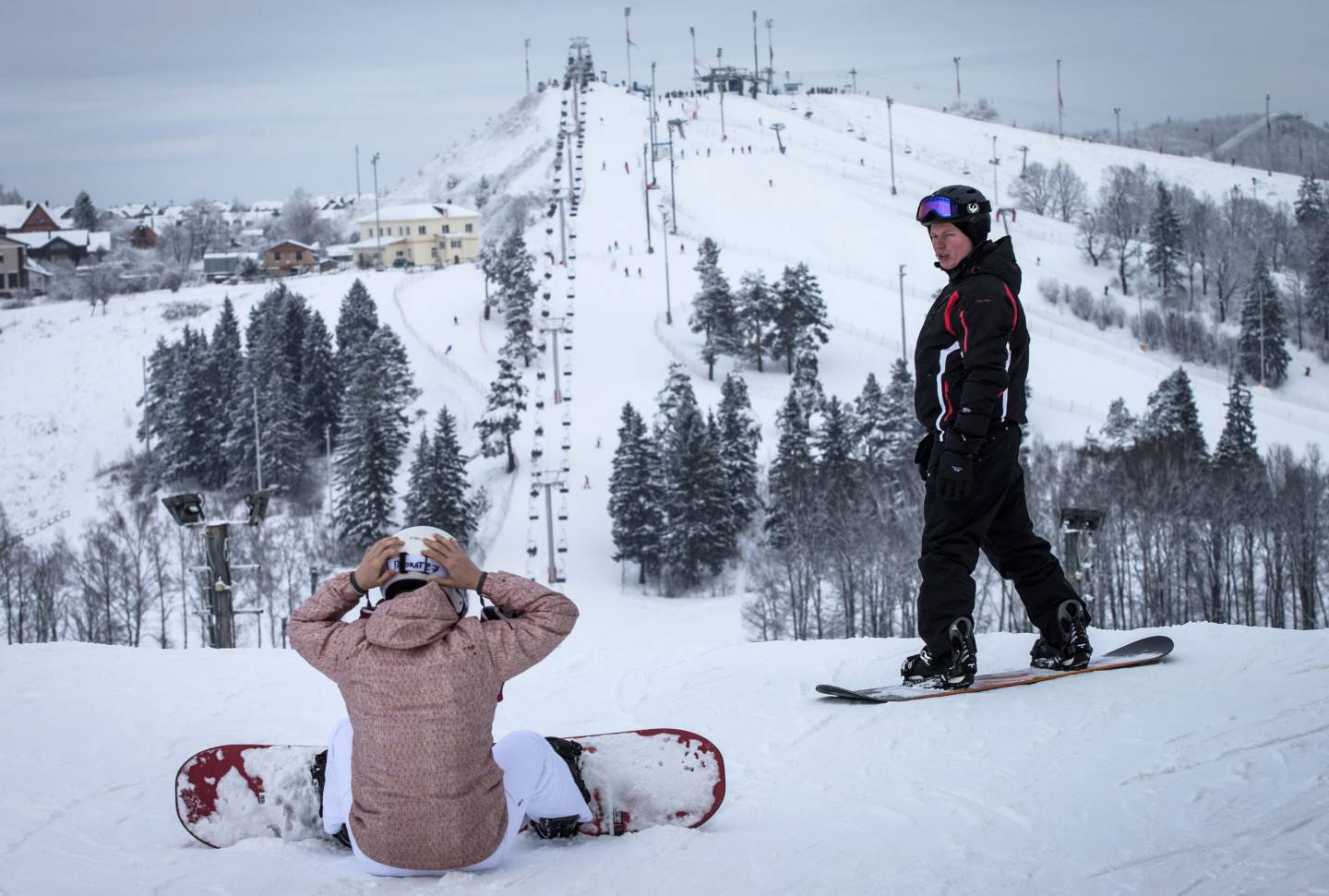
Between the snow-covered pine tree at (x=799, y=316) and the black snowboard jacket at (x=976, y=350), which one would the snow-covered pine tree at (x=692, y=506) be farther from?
the black snowboard jacket at (x=976, y=350)

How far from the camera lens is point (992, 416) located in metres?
4.89

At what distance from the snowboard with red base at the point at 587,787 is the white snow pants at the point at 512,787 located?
0.45 ft

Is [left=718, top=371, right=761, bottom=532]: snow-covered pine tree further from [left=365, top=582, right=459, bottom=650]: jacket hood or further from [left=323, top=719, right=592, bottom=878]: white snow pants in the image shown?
[left=365, top=582, right=459, bottom=650]: jacket hood

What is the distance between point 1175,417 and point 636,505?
18084 mm

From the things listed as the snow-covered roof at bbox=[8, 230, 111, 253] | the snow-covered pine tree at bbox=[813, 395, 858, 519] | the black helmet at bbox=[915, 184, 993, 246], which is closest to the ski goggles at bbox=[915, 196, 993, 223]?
the black helmet at bbox=[915, 184, 993, 246]

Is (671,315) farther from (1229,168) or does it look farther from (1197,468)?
(1229,168)

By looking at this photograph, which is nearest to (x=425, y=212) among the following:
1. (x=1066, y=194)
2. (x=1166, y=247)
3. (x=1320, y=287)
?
(x=1066, y=194)

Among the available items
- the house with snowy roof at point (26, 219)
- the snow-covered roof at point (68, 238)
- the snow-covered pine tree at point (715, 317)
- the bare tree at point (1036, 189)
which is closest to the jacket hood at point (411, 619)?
the snow-covered pine tree at point (715, 317)

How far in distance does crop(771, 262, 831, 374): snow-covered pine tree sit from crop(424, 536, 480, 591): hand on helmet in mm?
48161

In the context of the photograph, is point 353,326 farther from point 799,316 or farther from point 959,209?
point 959,209

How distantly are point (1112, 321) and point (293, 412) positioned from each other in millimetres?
34099

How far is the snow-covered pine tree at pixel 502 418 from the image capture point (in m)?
44.1

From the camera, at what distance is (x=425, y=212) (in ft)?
316

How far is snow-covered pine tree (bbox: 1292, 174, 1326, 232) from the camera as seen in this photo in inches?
2744
